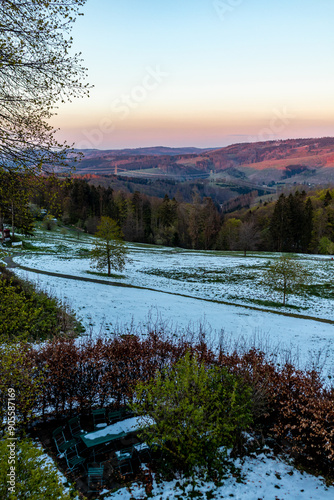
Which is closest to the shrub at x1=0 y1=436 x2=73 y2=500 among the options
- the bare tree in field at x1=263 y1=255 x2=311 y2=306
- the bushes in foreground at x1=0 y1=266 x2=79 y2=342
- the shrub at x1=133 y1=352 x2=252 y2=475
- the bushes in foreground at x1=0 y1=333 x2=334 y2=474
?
the shrub at x1=133 y1=352 x2=252 y2=475

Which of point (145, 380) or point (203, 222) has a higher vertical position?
point (203, 222)

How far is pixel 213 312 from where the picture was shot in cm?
2077

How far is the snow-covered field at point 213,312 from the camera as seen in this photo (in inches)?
245

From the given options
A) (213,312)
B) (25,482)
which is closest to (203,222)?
(213,312)

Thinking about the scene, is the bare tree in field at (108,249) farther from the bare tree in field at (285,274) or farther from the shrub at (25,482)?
the shrub at (25,482)

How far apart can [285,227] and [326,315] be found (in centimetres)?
5389

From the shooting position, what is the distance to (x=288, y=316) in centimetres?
2166

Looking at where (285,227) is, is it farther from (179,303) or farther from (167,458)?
(167,458)

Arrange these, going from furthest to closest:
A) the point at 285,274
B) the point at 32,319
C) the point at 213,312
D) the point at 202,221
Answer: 1. the point at 202,221
2. the point at 285,274
3. the point at 213,312
4. the point at 32,319

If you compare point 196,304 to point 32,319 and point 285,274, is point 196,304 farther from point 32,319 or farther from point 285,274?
point 32,319

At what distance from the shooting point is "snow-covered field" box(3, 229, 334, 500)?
20.4ft

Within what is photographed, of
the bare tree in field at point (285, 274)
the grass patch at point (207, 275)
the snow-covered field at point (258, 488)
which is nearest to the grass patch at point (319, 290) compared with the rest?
the bare tree in field at point (285, 274)

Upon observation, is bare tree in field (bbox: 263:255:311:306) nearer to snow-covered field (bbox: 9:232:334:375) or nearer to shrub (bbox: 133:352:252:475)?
snow-covered field (bbox: 9:232:334:375)

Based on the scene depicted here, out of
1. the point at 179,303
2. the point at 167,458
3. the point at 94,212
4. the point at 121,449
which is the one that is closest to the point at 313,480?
the point at 167,458
